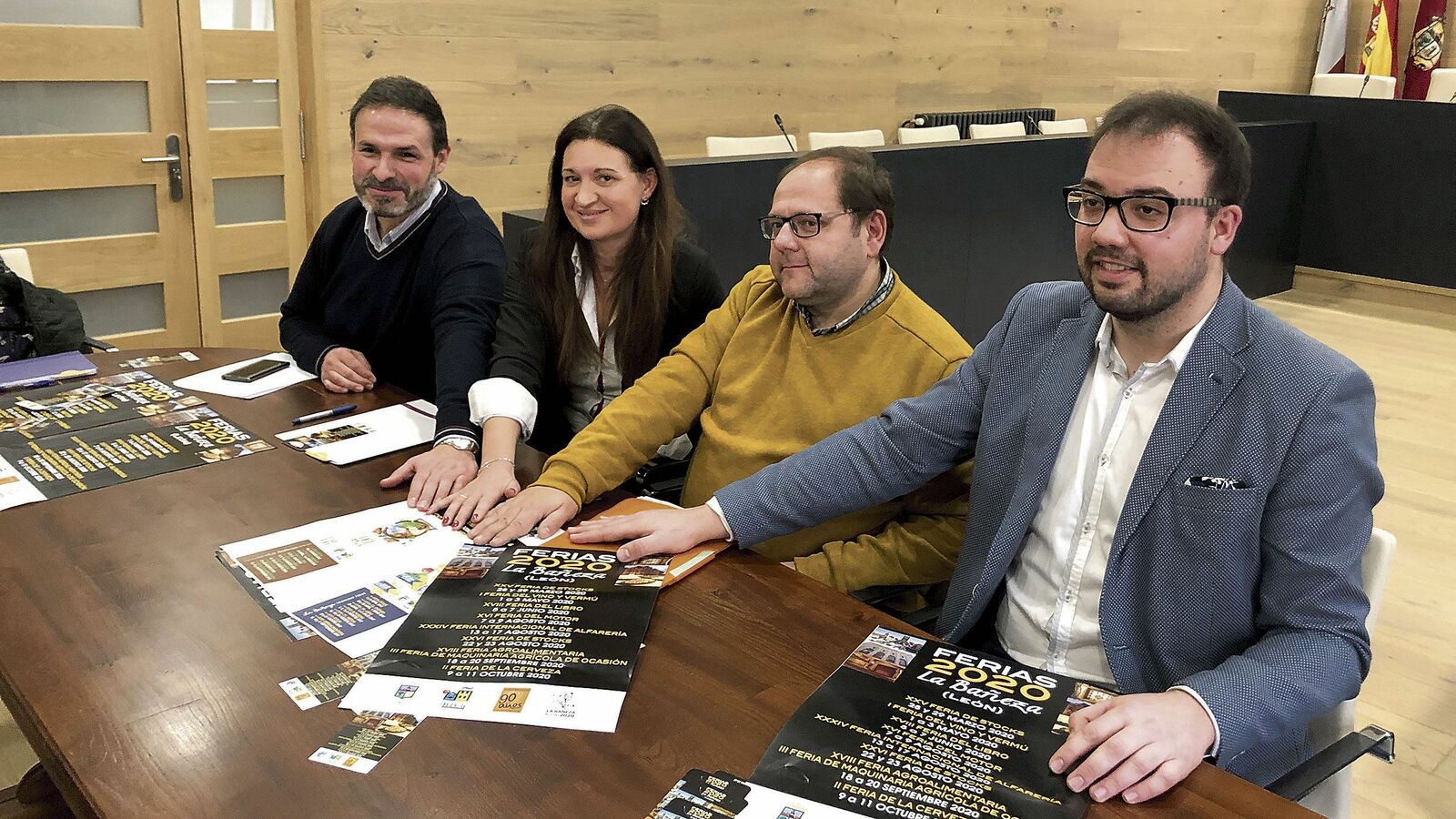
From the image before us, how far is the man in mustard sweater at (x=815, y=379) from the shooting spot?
5.78 ft

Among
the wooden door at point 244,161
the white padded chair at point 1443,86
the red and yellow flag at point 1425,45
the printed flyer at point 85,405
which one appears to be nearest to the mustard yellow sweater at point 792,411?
the printed flyer at point 85,405

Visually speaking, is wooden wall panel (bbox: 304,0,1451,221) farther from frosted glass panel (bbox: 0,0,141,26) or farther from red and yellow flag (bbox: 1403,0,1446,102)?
red and yellow flag (bbox: 1403,0,1446,102)

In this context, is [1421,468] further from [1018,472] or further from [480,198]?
[480,198]

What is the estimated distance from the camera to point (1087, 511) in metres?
1.51

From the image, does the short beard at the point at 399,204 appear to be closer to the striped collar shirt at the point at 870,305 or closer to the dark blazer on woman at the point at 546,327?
the dark blazer on woman at the point at 546,327

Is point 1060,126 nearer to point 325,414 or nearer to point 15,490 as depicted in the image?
point 325,414

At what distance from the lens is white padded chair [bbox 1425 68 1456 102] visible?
7.86m

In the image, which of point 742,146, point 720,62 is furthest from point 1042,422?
point 720,62

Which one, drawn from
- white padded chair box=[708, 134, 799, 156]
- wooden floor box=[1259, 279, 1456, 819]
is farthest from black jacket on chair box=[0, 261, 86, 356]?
wooden floor box=[1259, 279, 1456, 819]

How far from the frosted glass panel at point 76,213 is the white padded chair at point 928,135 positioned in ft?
11.6

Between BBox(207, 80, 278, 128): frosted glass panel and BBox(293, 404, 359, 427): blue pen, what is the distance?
8.20 ft

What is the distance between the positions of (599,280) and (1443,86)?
315 inches

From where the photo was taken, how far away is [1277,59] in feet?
29.8

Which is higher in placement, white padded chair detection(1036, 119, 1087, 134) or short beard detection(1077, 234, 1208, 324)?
white padded chair detection(1036, 119, 1087, 134)
